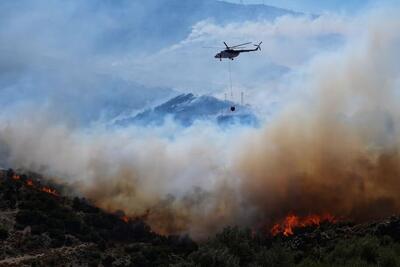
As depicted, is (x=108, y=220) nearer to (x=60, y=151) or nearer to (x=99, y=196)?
(x=99, y=196)

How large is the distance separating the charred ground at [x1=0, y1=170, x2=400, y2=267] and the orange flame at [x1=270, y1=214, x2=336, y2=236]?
4.71 ft

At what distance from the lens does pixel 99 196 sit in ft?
383

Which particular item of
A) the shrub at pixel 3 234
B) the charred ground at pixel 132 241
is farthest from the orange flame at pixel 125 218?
the shrub at pixel 3 234

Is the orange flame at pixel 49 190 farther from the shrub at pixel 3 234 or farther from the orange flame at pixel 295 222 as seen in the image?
the orange flame at pixel 295 222

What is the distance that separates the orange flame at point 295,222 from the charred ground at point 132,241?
143 cm

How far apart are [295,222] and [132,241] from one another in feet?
89.5

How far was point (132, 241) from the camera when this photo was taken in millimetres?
98312

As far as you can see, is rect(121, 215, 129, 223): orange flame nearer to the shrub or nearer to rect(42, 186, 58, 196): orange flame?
rect(42, 186, 58, 196): orange flame

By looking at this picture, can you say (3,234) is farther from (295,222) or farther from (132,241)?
(295,222)

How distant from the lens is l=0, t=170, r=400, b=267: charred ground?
57406mm

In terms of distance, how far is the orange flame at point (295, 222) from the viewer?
96.4 m

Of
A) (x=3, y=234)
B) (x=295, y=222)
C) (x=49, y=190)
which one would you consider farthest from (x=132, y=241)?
(x=295, y=222)

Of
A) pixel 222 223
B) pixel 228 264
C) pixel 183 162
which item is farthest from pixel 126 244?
pixel 228 264

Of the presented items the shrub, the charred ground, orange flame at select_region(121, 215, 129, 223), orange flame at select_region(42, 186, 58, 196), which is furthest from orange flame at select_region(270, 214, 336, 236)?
orange flame at select_region(42, 186, 58, 196)
